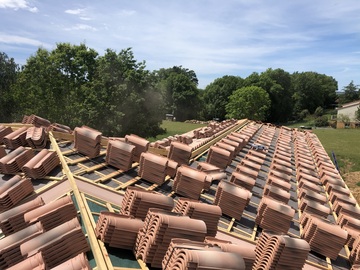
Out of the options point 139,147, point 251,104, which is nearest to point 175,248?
point 139,147

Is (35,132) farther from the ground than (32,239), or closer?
farther from the ground

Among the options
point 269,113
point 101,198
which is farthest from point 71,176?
point 269,113

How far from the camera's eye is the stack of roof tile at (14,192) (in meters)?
7.71

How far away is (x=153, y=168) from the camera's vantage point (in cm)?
1017

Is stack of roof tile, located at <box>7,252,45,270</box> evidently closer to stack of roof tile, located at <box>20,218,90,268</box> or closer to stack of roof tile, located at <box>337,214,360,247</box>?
stack of roof tile, located at <box>20,218,90,268</box>

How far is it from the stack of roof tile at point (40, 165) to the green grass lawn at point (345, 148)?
4236 centimetres

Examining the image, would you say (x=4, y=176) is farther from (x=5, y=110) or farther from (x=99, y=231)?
(x=5, y=110)

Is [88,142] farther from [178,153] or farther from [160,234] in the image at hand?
[160,234]

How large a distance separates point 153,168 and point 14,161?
168 inches

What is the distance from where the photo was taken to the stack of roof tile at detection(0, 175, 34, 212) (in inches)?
303

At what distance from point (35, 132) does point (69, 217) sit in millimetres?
5761

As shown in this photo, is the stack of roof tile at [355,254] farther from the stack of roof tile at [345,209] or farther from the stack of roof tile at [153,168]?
the stack of roof tile at [153,168]

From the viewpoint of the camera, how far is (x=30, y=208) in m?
7.06

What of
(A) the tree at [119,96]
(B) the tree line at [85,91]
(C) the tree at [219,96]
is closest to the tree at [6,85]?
(B) the tree line at [85,91]
